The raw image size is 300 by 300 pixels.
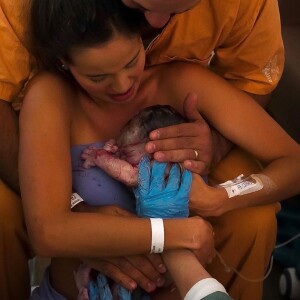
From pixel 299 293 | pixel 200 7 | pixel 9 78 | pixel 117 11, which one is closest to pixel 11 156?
pixel 9 78

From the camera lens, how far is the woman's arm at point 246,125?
4.94 feet

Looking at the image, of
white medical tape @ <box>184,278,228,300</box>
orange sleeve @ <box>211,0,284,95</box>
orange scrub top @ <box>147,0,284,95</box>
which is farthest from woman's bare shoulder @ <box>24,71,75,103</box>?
white medical tape @ <box>184,278,228,300</box>

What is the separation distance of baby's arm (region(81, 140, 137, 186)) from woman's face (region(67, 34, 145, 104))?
0.42 feet

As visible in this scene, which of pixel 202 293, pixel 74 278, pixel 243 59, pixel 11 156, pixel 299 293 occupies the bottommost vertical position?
pixel 299 293

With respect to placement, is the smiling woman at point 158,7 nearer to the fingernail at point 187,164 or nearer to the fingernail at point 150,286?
the fingernail at point 187,164

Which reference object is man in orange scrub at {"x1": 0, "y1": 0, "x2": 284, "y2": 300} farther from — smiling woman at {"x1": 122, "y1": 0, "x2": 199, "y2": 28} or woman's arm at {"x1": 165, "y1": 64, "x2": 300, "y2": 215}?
smiling woman at {"x1": 122, "y1": 0, "x2": 199, "y2": 28}

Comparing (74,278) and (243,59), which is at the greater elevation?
(243,59)

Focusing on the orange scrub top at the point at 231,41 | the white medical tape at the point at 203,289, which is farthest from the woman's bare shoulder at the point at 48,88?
the white medical tape at the point at 203,289

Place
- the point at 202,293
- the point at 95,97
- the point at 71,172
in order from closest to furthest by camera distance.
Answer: the point at 202,293 < the point at 71,172 < the point at 95,97

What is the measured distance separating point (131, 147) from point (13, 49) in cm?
40

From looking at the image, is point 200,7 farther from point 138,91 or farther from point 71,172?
point 71,172

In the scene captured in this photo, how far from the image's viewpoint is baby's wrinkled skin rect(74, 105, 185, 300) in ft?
4.48

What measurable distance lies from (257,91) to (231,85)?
0.13 metres

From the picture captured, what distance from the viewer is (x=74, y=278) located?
5.06 ft
